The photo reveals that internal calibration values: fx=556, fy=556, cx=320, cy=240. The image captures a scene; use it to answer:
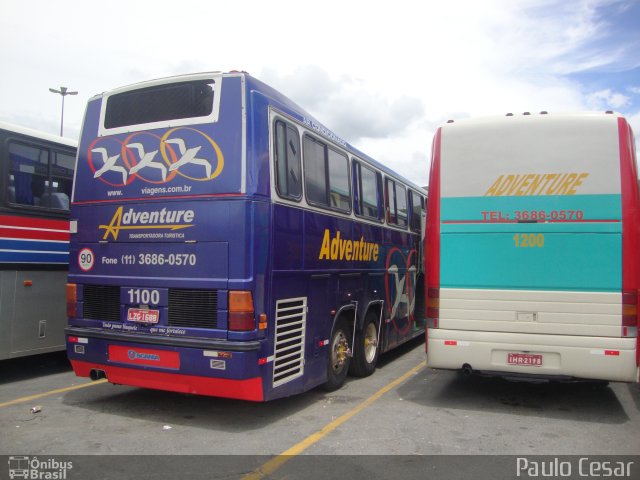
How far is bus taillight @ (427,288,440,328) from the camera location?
661 cm

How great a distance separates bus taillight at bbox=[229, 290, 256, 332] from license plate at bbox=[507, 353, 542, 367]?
120 inches

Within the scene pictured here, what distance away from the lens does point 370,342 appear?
849 centimetres

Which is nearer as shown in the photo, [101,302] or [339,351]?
[101,302]

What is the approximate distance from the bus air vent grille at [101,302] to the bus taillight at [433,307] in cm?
354

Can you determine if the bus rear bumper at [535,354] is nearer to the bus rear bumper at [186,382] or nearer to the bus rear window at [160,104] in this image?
the bus rear bumper at [186,382]

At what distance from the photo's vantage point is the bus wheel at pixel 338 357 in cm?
698

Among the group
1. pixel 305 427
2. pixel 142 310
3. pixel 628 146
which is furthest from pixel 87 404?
pixel 628 146

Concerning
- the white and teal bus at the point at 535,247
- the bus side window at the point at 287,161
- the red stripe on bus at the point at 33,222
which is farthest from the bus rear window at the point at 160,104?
the white and teal bus at the point at 535,247

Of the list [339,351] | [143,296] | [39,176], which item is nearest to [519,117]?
[339,351]

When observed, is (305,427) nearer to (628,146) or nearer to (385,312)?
(385,312)

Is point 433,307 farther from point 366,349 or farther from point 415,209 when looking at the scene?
point 415,209

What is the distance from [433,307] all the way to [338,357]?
147cm

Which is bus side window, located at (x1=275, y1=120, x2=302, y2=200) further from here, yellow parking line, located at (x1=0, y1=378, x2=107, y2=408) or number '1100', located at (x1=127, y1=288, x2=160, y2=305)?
yellow parking line, located at (x1=0, y1=378, x2=107, y2=408)

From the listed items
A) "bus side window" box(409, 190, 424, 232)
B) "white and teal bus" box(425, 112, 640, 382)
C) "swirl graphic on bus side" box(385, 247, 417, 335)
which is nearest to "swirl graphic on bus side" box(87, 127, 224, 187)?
"white and teal bus" box(425, 112, 640, 382)
